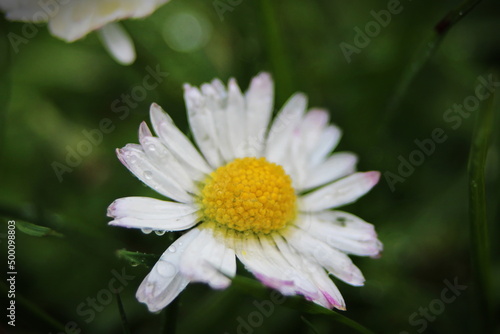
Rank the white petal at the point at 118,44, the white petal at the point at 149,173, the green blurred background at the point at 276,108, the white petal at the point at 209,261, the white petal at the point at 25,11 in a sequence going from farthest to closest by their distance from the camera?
the green blurred background at the point at 276,108, the white petal at the point at 118,44, the white petal at the point at 25,11, the white petal at the point at 149,173, the white petal at the point at 209,261

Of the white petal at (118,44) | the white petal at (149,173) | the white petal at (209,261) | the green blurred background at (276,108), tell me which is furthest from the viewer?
the green blurred background at (276,108)

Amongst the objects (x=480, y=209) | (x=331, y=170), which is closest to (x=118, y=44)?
(x=331, y=170)

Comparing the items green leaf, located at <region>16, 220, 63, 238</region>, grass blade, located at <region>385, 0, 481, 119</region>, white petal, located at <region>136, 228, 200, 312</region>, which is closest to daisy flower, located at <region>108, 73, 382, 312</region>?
white petal, located at <region>136, 228, 200, 312</region>

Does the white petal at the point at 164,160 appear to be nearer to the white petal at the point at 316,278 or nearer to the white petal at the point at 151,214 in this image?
the white petal at the point at 151,214

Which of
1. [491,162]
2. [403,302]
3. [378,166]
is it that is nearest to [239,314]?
[403,302]

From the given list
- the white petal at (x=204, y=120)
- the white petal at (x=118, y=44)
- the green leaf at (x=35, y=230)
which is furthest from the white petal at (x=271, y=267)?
the white petal at (x=118, y=44)

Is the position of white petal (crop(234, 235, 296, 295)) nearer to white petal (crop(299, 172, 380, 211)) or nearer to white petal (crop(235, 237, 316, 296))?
white petal (crop(235, 237, 316, 296))
